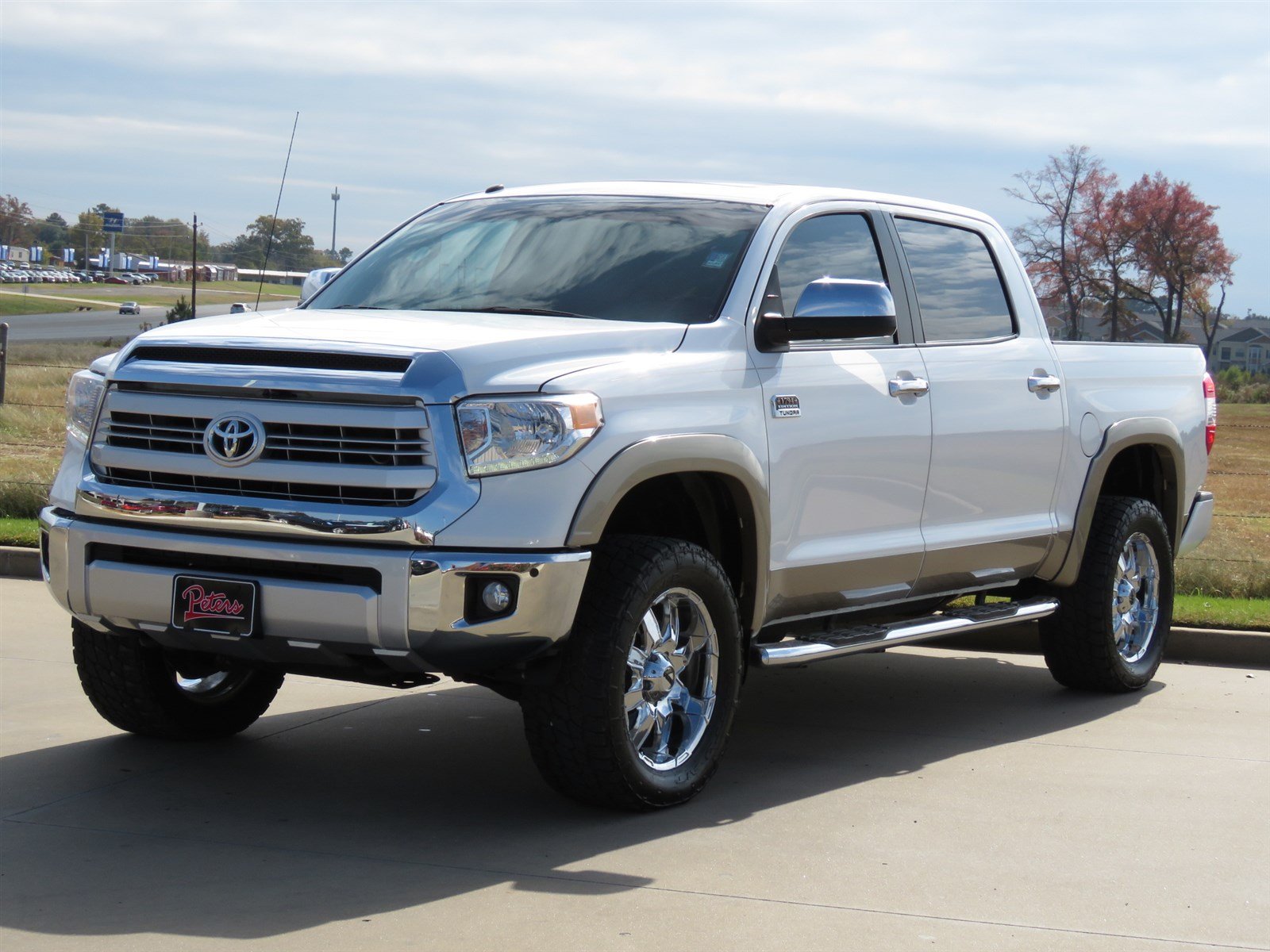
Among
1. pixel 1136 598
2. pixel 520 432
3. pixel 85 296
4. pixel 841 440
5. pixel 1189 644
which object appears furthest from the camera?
pixel 85 296

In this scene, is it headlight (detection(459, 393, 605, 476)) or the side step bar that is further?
the side step bar

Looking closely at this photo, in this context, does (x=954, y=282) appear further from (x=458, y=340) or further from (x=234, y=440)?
(x=234, y=440)

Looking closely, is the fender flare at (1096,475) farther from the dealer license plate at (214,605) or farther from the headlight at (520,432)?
the dealer license plate at (214,605)

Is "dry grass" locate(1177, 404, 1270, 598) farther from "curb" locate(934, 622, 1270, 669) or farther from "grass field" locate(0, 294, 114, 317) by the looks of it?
"grass field" locate(0, 294, 114, 317)

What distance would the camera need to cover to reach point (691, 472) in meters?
5.30

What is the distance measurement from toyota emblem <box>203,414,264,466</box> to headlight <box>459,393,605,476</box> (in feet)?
1.99

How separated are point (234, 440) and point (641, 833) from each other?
1.66 m

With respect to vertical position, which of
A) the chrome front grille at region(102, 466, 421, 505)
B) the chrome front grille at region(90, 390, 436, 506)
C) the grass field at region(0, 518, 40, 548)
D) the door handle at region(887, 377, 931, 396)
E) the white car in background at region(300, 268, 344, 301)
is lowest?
the grass field at region(0, 518, 40, 548)

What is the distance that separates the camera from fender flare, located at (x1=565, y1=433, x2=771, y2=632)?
4773 millimetres

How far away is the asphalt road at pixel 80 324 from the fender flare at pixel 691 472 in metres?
27.8

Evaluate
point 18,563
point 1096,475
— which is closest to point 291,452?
point 1096,475

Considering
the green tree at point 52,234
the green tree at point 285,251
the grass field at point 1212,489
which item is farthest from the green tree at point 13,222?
the green tree at point 285,251

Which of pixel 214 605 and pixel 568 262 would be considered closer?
pixel 214 605

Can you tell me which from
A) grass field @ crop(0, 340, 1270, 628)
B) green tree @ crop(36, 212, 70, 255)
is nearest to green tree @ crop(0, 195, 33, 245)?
green tree @ crop(36, 212, 70, 255)
